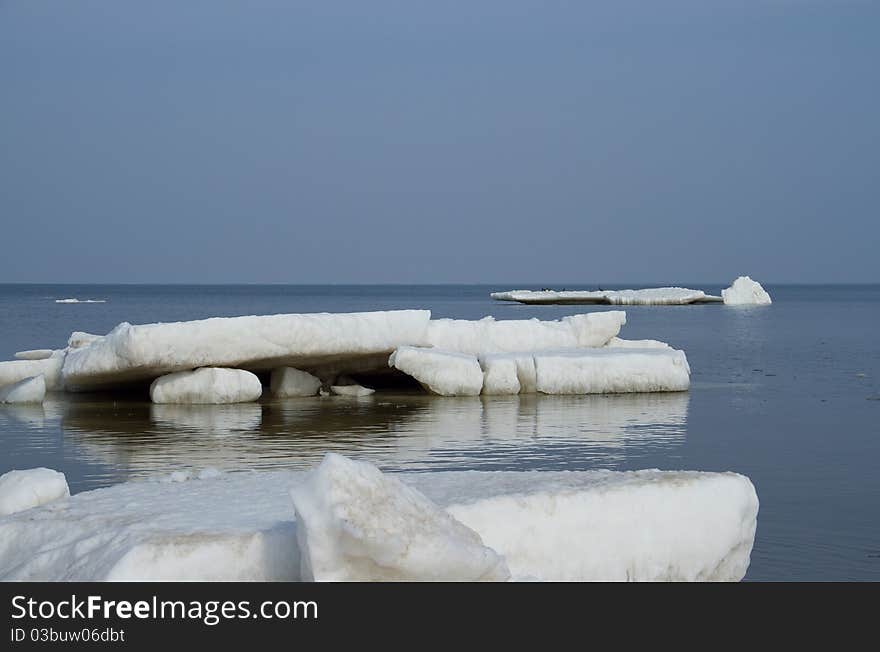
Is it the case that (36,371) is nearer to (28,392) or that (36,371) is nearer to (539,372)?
(28,392)

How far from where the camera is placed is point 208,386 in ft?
52.3

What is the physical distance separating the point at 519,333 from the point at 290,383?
3.74 metres

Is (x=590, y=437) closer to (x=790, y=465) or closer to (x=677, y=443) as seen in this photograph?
(x=677, y=443)

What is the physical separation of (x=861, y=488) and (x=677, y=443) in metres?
2.81

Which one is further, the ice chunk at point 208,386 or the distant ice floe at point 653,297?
the distant ice floe at point 653,297

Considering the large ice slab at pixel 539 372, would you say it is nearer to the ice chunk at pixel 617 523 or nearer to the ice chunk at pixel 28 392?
the ice chunk at pixel 28 392

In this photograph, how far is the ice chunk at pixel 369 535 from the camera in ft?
14.9

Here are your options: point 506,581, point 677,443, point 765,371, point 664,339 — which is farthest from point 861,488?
point 664,339

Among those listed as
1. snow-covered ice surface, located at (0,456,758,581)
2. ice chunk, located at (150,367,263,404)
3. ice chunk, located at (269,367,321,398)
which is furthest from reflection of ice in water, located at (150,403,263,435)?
snow-covered ice surface, located at (0,456,758,581)

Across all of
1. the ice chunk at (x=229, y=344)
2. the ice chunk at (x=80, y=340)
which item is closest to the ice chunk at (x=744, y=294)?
the ice chunk at (x=80, y=340)

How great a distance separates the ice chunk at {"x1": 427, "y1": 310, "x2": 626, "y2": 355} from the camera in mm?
18328

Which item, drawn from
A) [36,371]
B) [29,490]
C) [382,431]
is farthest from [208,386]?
[29,490]

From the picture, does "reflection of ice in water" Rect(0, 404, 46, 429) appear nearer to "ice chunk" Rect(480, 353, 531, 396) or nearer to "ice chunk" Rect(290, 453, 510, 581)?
"ice chunk" Rect(480, 353, 531, 396)

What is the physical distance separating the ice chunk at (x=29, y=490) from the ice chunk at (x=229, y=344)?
790 centimetres
